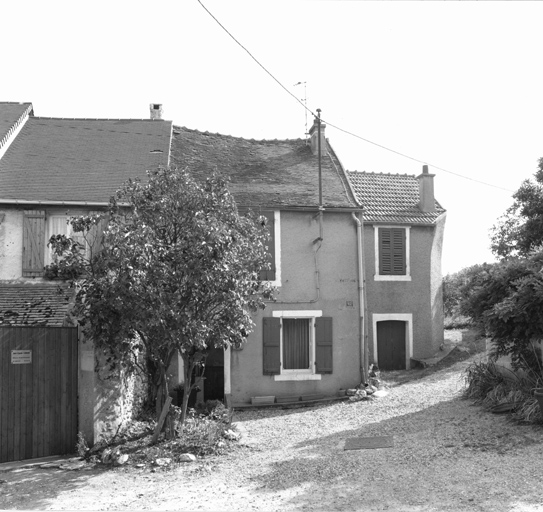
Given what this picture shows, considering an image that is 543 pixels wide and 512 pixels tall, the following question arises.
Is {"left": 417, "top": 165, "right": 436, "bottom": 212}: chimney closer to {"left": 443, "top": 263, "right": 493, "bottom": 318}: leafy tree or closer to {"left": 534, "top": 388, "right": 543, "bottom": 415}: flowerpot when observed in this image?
{"left": 443, "top": 263, "right": 493, "bottom": 318}: leafy tree

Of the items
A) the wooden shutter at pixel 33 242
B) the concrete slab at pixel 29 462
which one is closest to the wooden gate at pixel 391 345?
the wooden shutter at pixel 33 242

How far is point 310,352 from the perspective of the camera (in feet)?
49.5

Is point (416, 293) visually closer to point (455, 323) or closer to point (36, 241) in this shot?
point (455, 323)

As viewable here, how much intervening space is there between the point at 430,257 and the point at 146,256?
12116 millimetres

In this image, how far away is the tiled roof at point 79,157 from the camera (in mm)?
13789

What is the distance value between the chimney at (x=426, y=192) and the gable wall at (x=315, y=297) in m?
4.86

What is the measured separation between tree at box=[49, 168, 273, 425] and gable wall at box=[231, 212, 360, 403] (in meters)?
4.41

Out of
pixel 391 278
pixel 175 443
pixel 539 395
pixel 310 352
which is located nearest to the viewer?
pixel 539 395

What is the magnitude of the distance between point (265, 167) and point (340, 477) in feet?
34.0

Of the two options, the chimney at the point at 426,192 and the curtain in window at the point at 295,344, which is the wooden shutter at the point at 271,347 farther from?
the chimney at the point at 426,192

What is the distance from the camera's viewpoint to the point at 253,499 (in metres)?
7.38

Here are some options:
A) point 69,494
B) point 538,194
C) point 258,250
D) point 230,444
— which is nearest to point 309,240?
point 258,250

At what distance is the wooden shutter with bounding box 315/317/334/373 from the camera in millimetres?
14930

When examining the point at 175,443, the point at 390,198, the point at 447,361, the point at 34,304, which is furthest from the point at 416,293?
Answer: the point at 34,304
